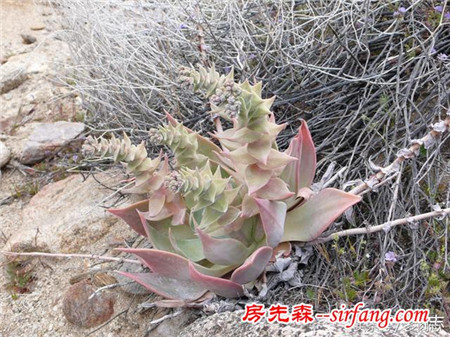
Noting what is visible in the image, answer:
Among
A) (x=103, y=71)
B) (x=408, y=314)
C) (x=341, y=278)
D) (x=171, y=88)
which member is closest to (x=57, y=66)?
(x=103, y=71)

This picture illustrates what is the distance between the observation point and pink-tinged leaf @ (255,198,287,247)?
1501 mm

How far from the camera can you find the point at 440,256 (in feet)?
5.13

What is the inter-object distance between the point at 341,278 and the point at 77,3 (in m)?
2.00

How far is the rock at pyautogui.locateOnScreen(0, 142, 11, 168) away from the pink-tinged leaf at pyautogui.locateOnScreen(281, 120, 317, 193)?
71.1 inches

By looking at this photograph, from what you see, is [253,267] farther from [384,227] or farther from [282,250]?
[384,227]

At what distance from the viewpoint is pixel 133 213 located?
68.7 inches

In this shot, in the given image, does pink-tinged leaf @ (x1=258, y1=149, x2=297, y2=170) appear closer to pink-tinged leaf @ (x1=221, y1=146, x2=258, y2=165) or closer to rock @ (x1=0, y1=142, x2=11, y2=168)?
pink-tinged leaf @ (x1=221, y1=146, x2=258, y2=165)

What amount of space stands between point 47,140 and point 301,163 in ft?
5.40

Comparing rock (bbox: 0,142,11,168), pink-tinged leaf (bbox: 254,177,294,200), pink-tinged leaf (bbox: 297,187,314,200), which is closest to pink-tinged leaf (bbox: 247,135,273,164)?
pink-tinged leaf (bbox: 254,177,294,200)

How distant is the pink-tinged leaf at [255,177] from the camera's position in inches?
59.4

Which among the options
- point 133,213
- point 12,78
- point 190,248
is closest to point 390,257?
point 190,248

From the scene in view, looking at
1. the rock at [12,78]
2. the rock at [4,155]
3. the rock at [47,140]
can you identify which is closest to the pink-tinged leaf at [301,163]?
the rock at [47,140]

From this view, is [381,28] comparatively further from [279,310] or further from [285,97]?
[279,310]

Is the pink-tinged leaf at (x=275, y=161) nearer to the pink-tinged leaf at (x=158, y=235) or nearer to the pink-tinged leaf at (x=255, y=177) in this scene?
the pink-tinged leaf at (x=255, y=177)
